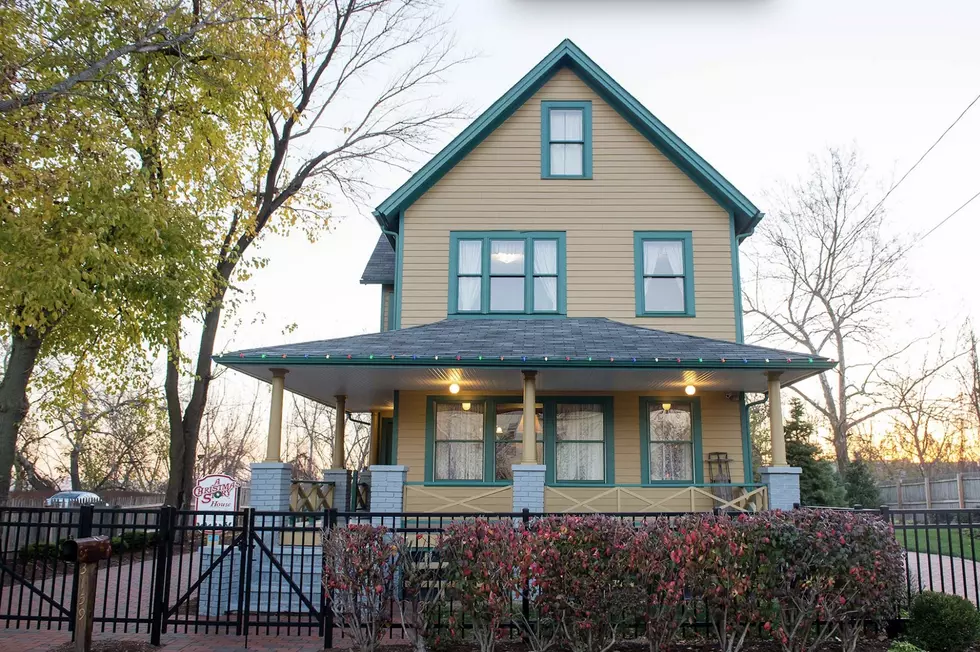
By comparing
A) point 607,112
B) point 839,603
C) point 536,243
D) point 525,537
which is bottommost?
point 839,603

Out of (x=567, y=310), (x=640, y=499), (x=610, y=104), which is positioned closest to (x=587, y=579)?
(x=640, y=499)

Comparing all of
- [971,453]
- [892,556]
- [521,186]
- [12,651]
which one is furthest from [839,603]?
[971,453]

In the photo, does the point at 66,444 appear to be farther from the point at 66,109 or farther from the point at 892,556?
the point at 892,556

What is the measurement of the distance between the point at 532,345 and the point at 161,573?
6433 millimetres

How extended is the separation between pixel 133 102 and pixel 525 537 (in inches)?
403

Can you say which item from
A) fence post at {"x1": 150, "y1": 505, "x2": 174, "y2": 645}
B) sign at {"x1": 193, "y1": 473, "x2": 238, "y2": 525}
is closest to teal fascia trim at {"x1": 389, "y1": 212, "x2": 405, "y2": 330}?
sign at {"x1": 193, "y1": 473, "x2": 238, "y2": 525}

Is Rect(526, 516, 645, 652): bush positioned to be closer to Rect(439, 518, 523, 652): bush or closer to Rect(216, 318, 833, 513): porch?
Rect(439, 518, 523, 652): bush

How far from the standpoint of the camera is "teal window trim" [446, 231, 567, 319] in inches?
585

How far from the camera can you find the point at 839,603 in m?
7.37

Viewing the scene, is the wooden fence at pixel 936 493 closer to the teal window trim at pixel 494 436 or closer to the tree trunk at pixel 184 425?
the teal window trim at pixel 494 436

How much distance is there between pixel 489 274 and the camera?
15023 mm

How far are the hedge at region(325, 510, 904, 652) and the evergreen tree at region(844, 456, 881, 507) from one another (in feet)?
58.1

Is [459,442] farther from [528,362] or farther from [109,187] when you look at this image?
[109,187]

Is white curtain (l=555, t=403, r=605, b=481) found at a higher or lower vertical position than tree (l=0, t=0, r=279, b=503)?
lower
